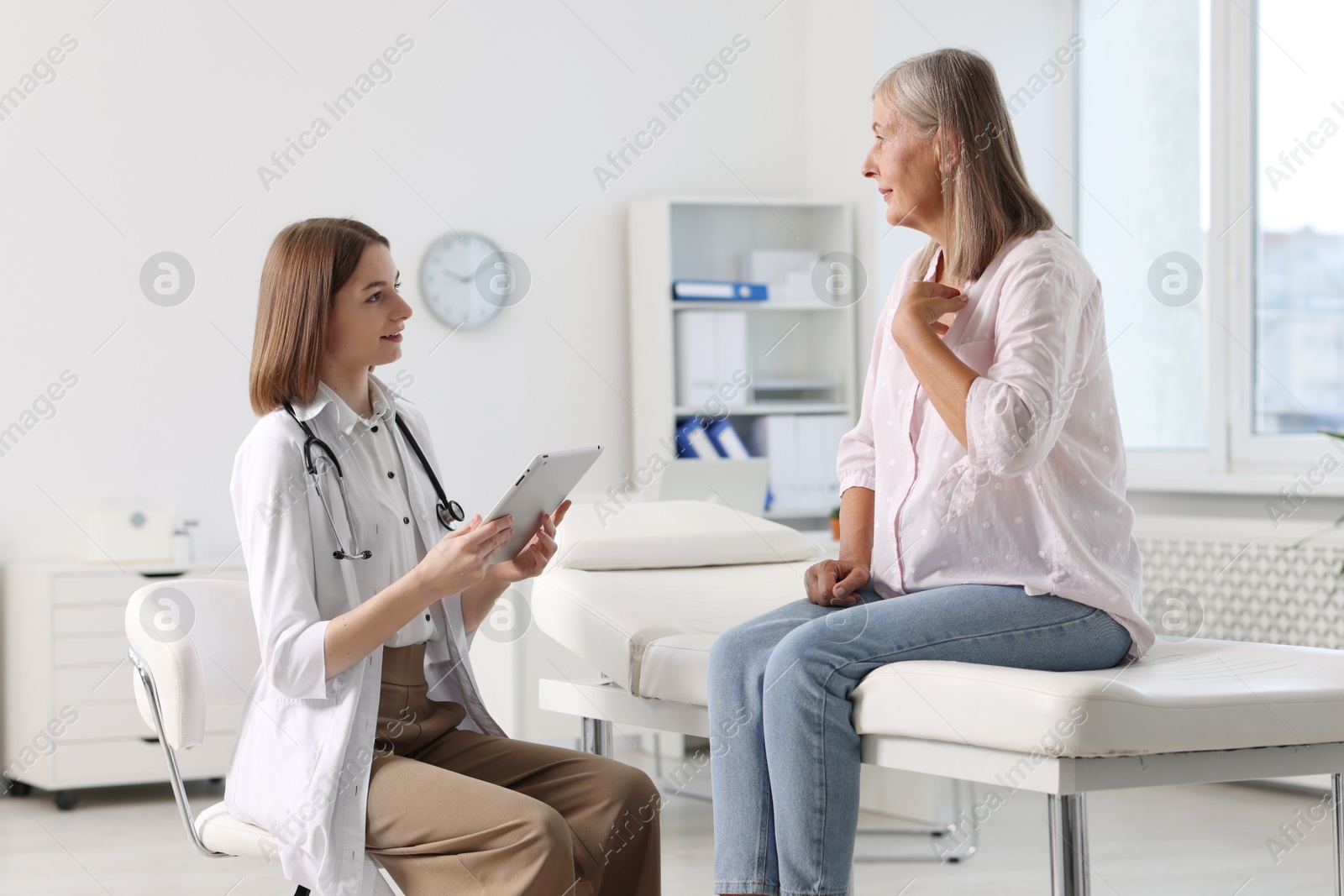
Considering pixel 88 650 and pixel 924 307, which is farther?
pixel 88 650

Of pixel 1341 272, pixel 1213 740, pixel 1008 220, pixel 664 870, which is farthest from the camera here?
pixel 1341 272

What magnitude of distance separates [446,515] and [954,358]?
2.23ft

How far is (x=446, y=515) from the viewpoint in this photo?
1.87m

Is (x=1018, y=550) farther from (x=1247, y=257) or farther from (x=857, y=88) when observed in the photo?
(x=857, y=88)

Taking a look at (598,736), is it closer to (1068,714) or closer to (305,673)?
(305,673)

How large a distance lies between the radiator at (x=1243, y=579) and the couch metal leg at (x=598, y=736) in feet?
5.84

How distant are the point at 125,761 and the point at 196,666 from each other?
2284 millimetres

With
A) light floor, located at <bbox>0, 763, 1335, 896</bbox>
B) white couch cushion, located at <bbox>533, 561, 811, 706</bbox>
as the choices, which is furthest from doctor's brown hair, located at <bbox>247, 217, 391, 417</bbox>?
light floor, located at <bbox>0, 763, 1335, 896</bbox>

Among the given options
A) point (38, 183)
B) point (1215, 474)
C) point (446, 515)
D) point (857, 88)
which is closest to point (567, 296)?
point (857, 88)

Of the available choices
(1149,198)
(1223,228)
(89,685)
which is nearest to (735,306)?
(1149,198)

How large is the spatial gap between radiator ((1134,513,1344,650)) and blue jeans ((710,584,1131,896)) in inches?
76.1

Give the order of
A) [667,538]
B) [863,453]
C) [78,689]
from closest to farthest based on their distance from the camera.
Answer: [863,453] < [667,538] < [78,689]

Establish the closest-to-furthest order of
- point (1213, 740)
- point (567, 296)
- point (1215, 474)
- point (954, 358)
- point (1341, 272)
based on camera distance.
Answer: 1. point (1213, 740)
2. point (954, 358)
3. point (1341, 272)
4. point (1215, 474)
5. point (567, 296)

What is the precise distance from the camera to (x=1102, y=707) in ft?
4.72
